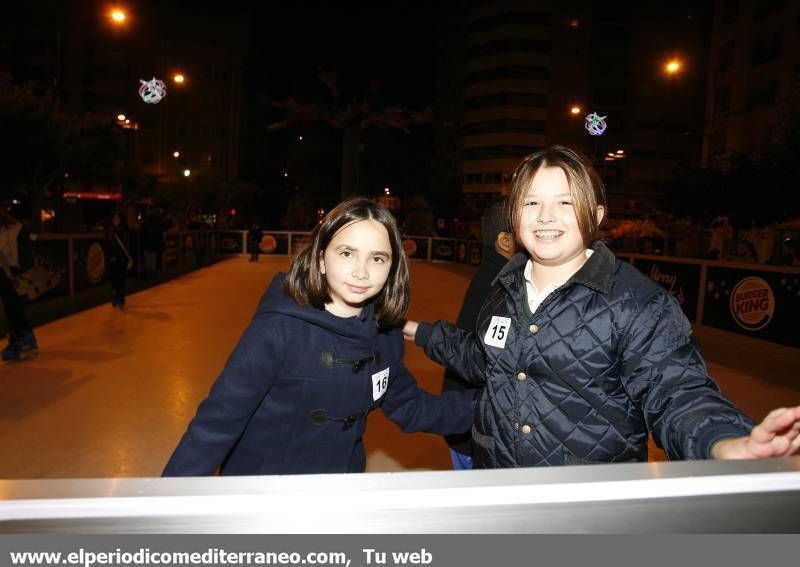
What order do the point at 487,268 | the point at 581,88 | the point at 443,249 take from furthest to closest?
the point at 581,88
the point at 443,249
the point at 487,268

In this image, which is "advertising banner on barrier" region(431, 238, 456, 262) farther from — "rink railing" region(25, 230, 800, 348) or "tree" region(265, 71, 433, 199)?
"rink railing" region(25, 230, 800, 348)

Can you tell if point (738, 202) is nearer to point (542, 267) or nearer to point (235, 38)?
point (542, 267)

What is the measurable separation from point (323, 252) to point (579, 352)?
2.99 feet

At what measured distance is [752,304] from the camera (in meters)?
8.67

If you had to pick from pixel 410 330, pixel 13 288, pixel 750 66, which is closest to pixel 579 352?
pixel 410 330

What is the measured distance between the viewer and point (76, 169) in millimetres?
24078

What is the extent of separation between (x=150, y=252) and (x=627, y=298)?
1483cm

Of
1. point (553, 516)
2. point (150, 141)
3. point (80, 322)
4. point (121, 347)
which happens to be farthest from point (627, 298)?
point (150, 141)

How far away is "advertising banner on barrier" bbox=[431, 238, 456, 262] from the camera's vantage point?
2523 centimetres

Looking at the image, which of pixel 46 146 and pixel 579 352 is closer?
pixel 579 352

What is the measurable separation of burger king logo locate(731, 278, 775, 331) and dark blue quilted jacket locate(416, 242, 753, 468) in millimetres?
8096

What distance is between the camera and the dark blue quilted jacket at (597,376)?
1.46 m

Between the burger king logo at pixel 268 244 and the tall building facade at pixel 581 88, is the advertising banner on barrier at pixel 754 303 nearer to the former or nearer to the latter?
the burger king logo at pixel 268 244

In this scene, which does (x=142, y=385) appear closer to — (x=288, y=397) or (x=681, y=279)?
(x=288, y=397)
